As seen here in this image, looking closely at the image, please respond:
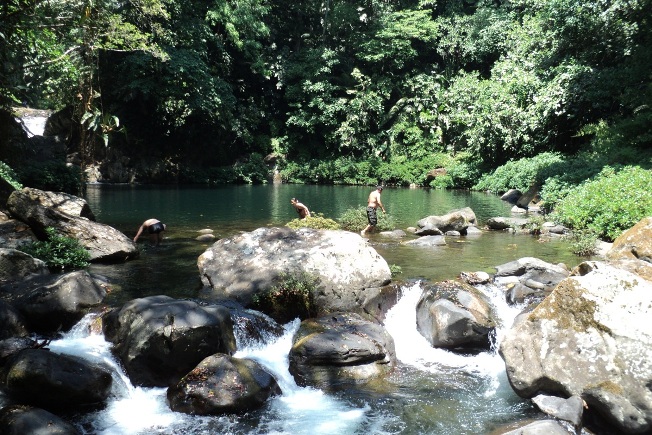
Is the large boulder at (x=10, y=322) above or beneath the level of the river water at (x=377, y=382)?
above

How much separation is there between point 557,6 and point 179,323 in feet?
89.0

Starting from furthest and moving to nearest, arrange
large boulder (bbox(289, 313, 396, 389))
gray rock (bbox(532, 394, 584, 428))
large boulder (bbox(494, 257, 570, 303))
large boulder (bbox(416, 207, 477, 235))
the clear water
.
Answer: large boulder (bbox(416, 207, 477, 235)), the clear water, large boulder (bbox(494, 257, 570, 303)), large boulder (bbox(289, 313, 396, 389)), gray rock (bbox(532, 394, 584, 428))

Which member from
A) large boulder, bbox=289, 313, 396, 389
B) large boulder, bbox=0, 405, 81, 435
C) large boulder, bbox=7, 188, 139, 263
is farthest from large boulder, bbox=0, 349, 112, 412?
large boulder, bbox=7, 188, 139, 263

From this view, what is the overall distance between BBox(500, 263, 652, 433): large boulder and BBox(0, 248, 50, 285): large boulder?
8.18 metres

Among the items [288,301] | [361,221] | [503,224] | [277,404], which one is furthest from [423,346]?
[503,224]

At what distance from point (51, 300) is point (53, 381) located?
231 cm

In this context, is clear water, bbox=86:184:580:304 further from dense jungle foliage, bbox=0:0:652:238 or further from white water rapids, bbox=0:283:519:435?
dense jungle foliage, bbox=0:0:652:238

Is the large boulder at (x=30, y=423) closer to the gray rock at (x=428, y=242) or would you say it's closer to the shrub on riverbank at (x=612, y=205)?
the gray rock at (x=428, y=242)

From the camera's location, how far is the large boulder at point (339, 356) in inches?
279

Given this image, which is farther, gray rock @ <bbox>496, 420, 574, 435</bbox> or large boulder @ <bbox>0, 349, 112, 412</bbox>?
large boulder @ <bbox>0, 349, 112, 412</bbox>

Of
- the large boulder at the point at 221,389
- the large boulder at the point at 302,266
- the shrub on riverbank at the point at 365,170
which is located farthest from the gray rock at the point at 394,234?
the shrub on riverbank at the point at 365,170

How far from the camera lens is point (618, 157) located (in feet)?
68.6

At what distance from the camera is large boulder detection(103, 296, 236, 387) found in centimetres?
661

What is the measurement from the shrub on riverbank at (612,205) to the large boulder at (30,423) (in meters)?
13.6
